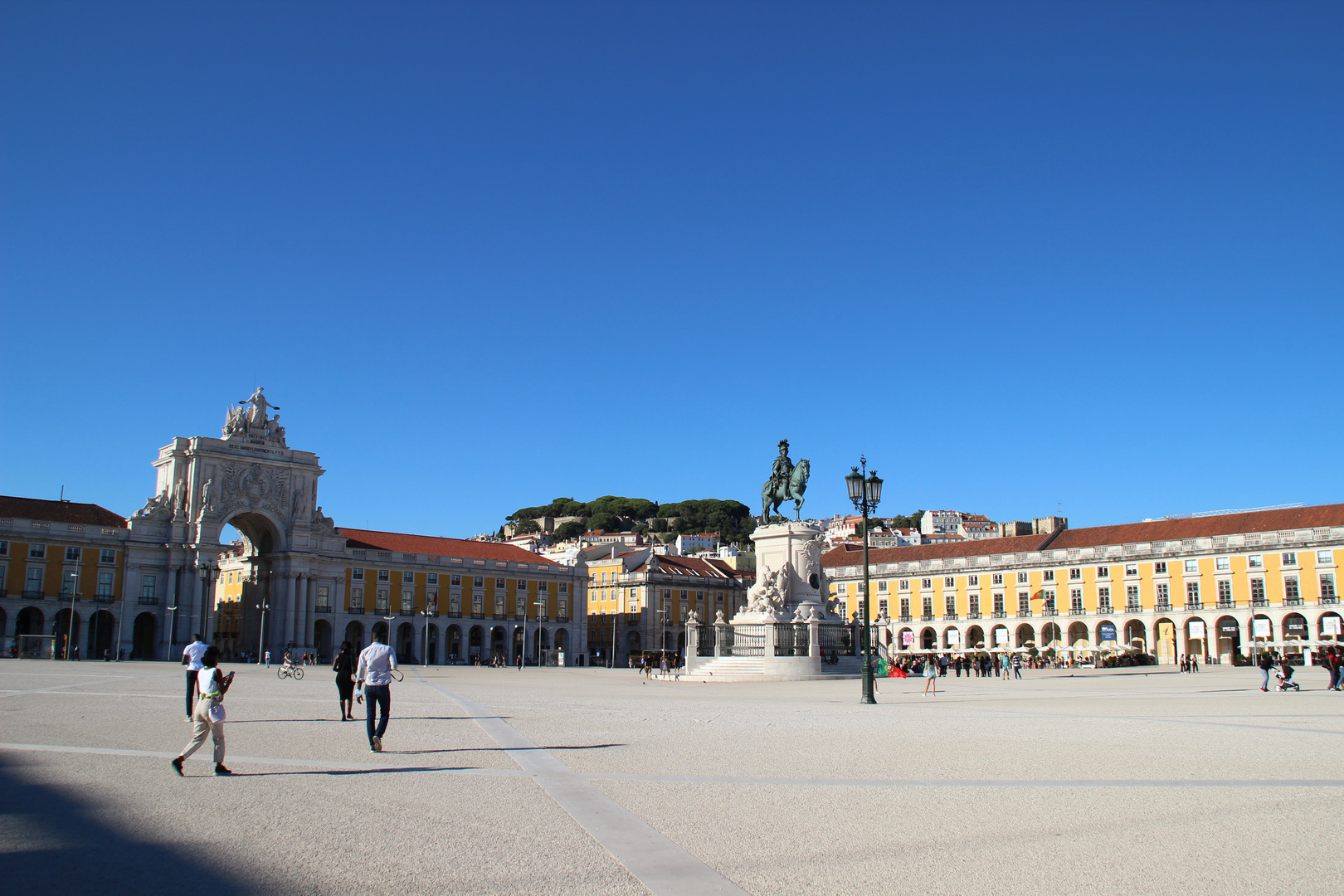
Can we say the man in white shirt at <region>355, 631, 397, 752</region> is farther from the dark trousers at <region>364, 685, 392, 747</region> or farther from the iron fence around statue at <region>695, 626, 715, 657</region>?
the iron fence around statue at <region>695, 626, 715, 657</region>

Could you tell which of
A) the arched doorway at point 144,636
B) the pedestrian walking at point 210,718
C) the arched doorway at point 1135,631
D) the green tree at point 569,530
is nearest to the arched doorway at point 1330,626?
the arched doorway at point 1135,631

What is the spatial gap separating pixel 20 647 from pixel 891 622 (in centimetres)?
6563

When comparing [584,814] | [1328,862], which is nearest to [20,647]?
[584,814]

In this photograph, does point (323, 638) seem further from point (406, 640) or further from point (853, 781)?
point (853, 781)

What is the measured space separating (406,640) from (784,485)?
50.3m

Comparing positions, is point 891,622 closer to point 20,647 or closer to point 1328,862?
point 20,647

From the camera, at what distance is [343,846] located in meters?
6.74

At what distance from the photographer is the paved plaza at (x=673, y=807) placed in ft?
20.0

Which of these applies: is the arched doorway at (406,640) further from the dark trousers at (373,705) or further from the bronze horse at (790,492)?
the dark trousers at (373,705)

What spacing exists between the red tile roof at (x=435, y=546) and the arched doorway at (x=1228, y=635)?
55280mm

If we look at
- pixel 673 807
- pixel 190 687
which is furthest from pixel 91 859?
pixel 190 687

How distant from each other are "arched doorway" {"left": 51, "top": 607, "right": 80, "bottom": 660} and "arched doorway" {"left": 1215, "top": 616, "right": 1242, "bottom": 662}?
77698mm

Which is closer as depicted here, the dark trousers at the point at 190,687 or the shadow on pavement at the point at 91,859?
the shadow on pavement at the point at 91,859

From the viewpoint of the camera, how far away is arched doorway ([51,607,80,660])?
6925cm
